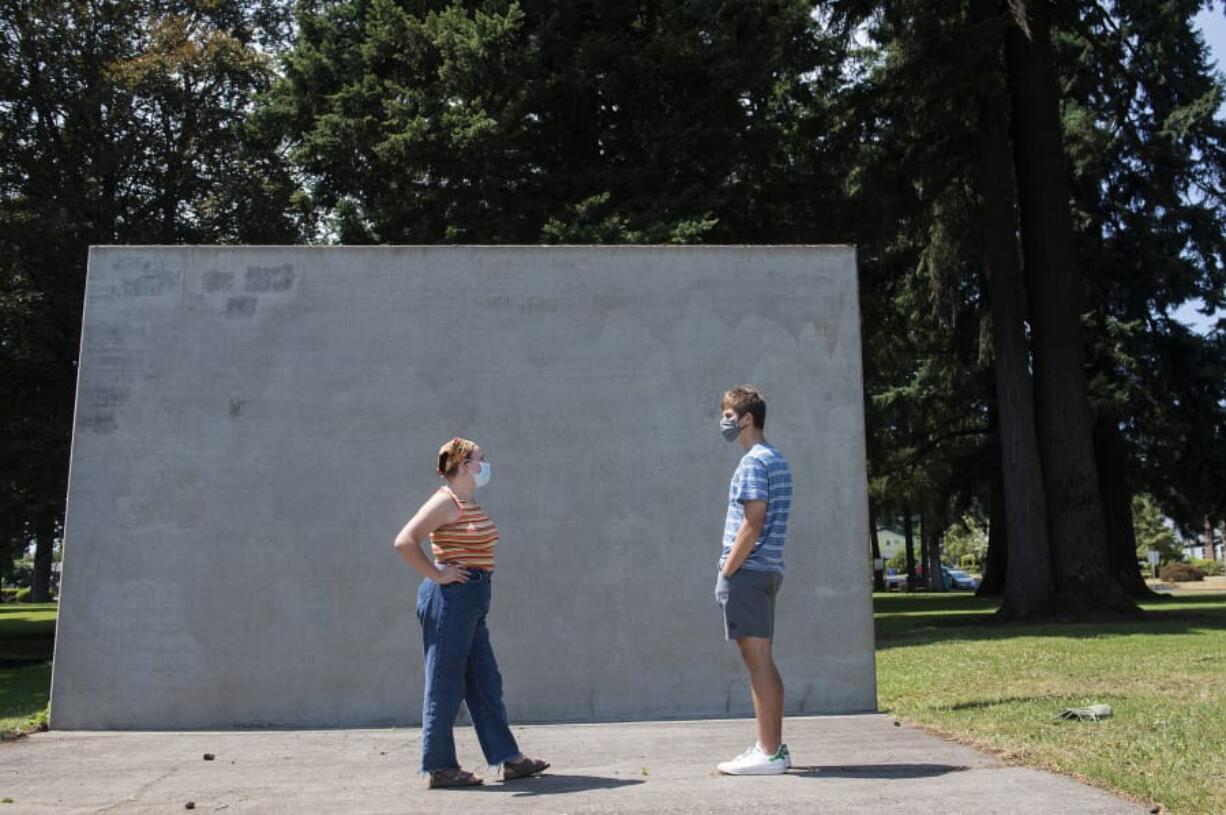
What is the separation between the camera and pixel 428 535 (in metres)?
5.65

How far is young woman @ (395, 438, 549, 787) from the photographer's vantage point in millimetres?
5570

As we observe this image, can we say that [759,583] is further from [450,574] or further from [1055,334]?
[1055,334]

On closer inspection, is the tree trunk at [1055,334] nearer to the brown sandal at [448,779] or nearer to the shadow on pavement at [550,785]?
the shadow on pavement at [550,785]

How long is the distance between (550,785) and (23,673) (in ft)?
48.1

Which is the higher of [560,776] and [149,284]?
[149,284]

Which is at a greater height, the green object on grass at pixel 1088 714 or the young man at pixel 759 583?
the young man at pixel 759 583

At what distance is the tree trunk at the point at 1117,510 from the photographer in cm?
2898

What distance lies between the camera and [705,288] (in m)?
8.66

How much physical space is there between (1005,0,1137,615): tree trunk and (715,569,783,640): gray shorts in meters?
15.3

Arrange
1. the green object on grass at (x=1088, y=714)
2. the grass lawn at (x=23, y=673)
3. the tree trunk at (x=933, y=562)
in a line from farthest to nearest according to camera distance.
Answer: the tree trunk at (x=933, y=562) → the grass lawn at (x=23, y=673) → the green object on grass at (x=1088, y=714)

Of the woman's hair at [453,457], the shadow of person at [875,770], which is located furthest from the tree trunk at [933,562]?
the woman's hair at [453,457]

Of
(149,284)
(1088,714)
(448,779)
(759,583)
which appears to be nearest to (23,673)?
(149,284)

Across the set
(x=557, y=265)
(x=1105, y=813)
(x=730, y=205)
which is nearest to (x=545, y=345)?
(x=557, y=265)

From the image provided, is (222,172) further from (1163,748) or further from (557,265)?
(1163,748)
